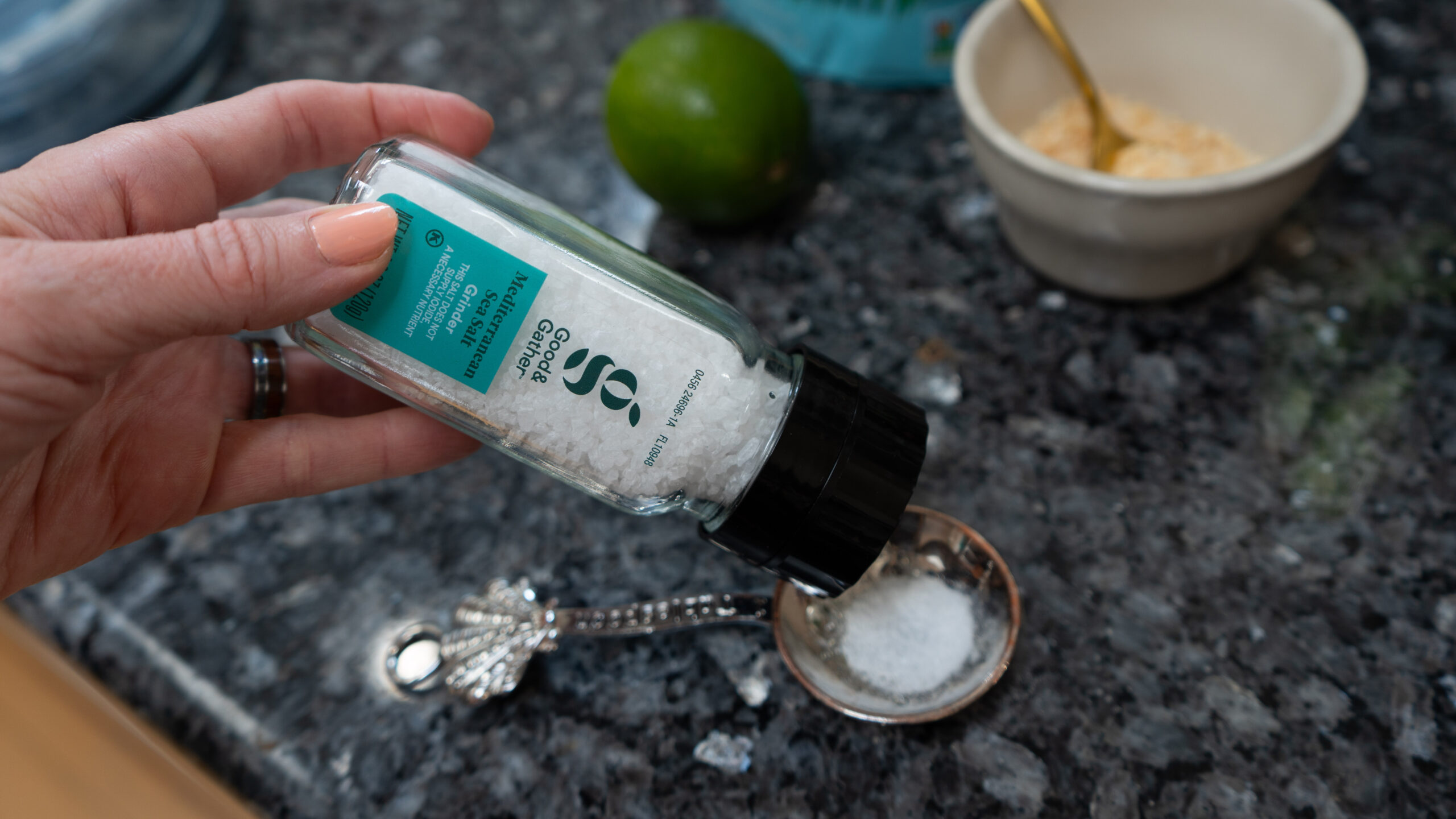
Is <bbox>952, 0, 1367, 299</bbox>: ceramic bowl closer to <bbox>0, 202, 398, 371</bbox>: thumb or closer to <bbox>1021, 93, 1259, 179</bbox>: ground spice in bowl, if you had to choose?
<bbox>1021, 93, 1259, 179</bbox>: ground spice in bowl

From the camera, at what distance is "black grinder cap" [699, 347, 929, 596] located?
1.42 ft

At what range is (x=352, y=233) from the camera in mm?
374

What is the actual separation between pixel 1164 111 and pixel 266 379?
2.35 feet

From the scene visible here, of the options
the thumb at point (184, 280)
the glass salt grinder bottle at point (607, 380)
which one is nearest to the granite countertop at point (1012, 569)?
the glass salt grinder bottle at point (607, 380)

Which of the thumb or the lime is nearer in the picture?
the thumb

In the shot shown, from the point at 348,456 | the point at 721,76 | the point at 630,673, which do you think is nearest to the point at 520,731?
the point at 630,673

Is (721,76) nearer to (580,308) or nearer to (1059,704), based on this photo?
(580,308)

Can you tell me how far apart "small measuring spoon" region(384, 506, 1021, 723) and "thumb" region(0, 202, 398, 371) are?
0.24m

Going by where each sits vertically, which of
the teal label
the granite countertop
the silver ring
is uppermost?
the teal label

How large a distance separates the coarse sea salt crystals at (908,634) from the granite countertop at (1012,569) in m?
0.03

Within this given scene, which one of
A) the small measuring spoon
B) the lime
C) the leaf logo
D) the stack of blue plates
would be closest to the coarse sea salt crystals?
the small measuring spoon

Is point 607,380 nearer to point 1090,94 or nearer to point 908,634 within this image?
point 908,634

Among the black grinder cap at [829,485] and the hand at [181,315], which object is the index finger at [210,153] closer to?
the hand at [181,315]

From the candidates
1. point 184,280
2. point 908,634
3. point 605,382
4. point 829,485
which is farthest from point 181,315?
point 908,634
